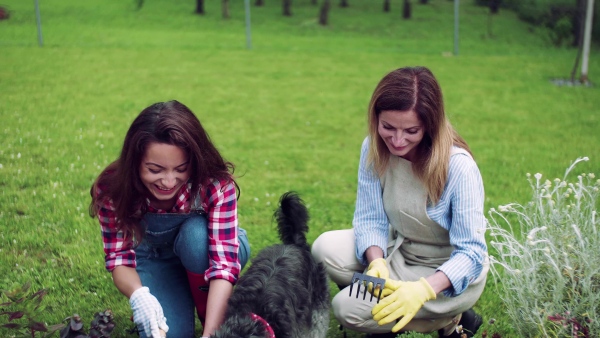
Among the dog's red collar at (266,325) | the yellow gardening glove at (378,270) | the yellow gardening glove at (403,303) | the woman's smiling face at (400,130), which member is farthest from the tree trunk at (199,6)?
the dog's red collar at (266,325)

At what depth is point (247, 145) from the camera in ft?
24.9

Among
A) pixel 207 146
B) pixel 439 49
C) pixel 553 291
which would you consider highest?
pixel 207 146

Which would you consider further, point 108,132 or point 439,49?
point 439,49

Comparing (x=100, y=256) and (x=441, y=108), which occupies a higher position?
(x=441, y=108)

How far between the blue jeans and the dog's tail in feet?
1.26

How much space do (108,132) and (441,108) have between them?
5.28 metres

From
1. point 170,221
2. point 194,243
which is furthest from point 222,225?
point 170,221

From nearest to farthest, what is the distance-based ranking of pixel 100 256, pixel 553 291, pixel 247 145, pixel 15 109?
pixel 553 291
pixel 100 256
pixel 247 145
pixel 15 109

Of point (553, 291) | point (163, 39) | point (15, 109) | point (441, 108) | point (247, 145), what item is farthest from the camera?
point (163, 39)

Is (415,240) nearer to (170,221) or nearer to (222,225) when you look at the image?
(222,225)

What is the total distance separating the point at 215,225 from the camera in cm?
332

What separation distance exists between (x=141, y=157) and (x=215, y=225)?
52 centimetres

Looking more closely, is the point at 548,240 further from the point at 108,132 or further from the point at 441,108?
A: the point at 108,132

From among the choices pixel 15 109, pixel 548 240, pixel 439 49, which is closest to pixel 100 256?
pixel 548 240
